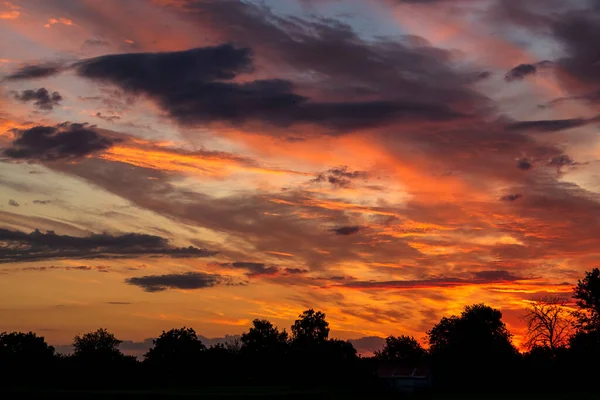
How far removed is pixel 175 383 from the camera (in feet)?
430

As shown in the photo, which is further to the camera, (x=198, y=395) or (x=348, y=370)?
(x=348, y=370)

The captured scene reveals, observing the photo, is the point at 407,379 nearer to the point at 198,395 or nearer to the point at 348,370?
the point at 348,370

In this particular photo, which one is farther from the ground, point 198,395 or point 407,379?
point 407,379

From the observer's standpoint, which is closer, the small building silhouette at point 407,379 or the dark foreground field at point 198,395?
the dark foreground field at point 198,395

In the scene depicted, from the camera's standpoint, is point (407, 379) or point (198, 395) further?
point (407, 379)

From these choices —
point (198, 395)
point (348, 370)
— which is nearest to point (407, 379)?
point (348, 370)

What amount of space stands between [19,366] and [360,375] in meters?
55.3

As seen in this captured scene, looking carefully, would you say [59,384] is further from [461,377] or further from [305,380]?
[461,377]

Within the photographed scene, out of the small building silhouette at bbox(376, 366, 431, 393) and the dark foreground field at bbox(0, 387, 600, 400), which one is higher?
the small building silhouette at bbox(376, 366, 431, 393)

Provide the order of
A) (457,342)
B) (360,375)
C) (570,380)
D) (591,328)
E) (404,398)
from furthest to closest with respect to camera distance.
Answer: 1. (457,342)
2. (591,328)
3. (360,375)
4. (570,380)
5. (404,398)

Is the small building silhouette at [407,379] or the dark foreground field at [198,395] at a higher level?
the small building silhouette at [407,379]

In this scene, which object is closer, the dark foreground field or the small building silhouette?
the dark foreground field

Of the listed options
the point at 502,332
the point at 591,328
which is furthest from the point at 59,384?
the point at 502,332

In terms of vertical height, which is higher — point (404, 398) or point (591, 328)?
point (591, 328)
